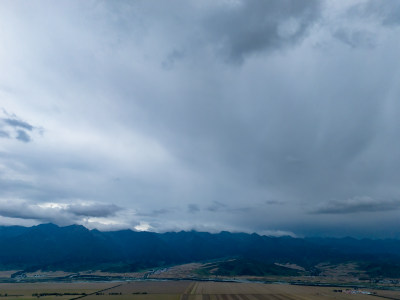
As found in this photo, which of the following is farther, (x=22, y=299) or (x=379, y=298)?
(x=379, y=298)

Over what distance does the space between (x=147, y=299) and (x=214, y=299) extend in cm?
3752

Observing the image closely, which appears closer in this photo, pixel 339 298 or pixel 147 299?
pixel 147 299

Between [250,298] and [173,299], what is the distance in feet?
148

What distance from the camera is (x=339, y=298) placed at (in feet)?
575

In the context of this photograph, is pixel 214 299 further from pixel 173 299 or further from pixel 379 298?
pixel 379 298

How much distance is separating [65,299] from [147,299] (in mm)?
45145

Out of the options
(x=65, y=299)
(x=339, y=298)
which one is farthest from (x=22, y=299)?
(x=339, y=298)

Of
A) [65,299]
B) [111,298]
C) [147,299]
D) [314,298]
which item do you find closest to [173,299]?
[147,299]

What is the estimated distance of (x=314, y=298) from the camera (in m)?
171

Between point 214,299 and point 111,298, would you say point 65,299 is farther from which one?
point 214,299

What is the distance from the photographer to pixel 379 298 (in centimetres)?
18025

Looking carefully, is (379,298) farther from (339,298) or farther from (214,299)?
(214,299)

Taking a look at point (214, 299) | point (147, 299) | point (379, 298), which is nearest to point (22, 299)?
point (147, 299)

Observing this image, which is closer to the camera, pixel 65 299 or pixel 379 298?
pixel 65 299
